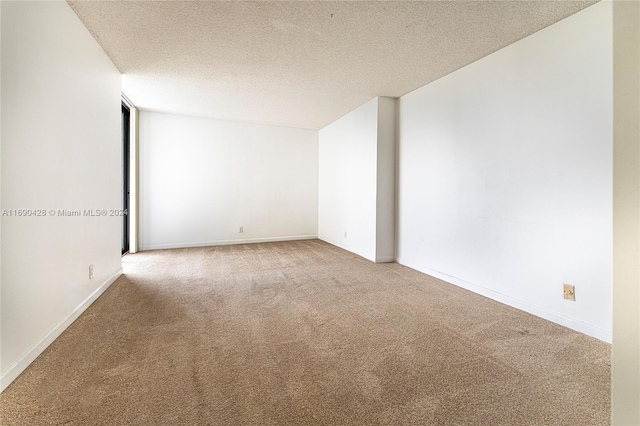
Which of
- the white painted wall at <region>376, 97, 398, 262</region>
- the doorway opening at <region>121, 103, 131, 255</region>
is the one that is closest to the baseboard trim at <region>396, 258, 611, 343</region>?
the white painted wall at <region>376, 97, 398, 262</region>

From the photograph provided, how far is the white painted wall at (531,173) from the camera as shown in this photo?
206 cm

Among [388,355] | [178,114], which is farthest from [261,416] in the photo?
[178,114]

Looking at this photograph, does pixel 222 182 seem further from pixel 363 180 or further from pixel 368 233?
pixel 368 233

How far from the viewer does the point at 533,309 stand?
2.46 m

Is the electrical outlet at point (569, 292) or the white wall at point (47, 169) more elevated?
the white wall at point (47, 169)

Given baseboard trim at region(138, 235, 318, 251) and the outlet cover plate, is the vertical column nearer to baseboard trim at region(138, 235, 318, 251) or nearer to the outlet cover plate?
the outlet cover plate

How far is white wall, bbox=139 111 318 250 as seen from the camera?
17.2 feet

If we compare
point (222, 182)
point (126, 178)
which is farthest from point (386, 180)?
point (126, 178)

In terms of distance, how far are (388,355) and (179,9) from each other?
121 inches

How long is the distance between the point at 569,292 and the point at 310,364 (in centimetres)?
219

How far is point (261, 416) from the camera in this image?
1271 mm

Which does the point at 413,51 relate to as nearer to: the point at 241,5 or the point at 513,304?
the point at 241,5

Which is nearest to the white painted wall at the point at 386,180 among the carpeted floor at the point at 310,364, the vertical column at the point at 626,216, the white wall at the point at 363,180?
the white wall at the point at 363,180

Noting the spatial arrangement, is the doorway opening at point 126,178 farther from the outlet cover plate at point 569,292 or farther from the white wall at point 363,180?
the outlet cover plate at point 569,292
